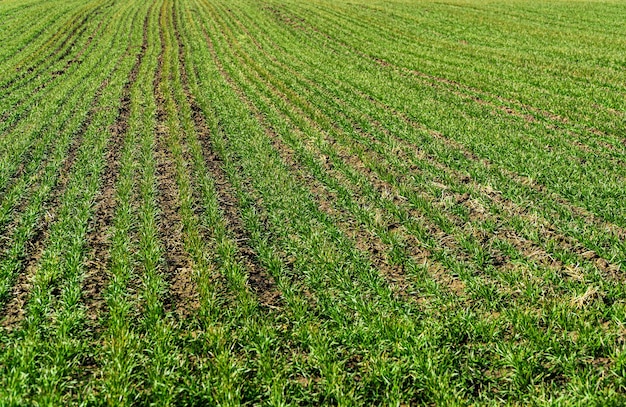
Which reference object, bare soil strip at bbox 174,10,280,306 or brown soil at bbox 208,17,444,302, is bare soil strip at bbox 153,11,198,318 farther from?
brown soil at bbox 208,17,444,302

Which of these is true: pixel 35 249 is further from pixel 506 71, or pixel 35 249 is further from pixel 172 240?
pixel 506 71

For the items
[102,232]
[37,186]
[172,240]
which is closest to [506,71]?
[172,240]

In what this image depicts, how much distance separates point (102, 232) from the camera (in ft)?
26.1

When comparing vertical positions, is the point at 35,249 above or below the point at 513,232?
above

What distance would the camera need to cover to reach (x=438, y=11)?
3900 centimetres

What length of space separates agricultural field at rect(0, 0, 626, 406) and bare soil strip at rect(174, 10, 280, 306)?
5 centimetres

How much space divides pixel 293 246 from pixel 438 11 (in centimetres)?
3897

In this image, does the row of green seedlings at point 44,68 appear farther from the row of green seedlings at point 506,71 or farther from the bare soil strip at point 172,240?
the row of green seedlings at point 506,71

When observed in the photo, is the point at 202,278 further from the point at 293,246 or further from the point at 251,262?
the point at 293,246

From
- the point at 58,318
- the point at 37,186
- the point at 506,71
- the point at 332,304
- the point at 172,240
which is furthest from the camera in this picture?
the point at 506,71

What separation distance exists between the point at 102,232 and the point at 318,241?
14.0 ft

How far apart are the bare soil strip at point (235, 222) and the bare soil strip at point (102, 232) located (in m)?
2.24

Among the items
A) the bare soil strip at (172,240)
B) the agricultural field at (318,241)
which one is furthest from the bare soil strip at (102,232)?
the bare soil strip at (172,240)

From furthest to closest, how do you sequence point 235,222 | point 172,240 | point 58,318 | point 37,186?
point 37,186, point 235,222, point 172,240, point 58,318
